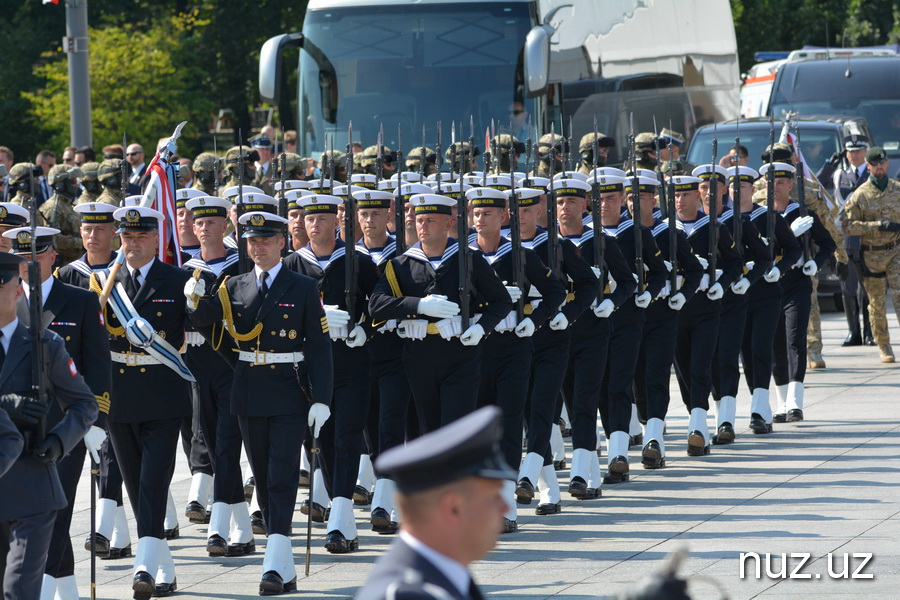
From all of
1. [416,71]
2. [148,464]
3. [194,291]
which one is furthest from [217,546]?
[416,71]

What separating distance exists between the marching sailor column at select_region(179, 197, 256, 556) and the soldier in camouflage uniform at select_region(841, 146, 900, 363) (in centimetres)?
824

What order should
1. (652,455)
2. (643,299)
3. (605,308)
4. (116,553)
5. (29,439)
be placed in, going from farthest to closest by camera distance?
(652,455), (643,299), (605,308), (116,553), (29,439)

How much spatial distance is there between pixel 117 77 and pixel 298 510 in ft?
62.0

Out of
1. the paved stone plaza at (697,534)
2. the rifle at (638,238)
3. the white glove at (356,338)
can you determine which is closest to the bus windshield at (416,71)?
the paved stone plaza at (697,534)

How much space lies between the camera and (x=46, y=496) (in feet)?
21.0

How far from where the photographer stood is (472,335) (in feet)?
29.0

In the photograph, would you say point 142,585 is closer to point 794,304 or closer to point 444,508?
point 444,508

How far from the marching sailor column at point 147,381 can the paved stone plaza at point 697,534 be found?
1.05ft

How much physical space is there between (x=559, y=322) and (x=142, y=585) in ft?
10.2

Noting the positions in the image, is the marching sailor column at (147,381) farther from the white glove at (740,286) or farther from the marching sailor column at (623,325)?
the white glove at (740,286)

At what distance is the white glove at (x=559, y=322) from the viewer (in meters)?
9.77

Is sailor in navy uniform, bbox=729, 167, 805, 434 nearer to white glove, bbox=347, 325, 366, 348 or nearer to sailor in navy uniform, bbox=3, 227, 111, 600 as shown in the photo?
white glove, bbox=347, 325, 366, 348

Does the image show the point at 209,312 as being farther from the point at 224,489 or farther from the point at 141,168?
the point at 141,168

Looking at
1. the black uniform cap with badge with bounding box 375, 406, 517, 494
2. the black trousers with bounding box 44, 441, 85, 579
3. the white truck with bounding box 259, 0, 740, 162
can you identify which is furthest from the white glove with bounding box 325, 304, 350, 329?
the white truck with bounding box 259, 0, 740, 162
